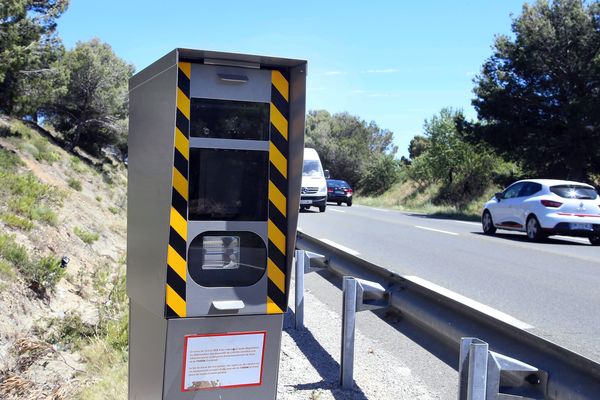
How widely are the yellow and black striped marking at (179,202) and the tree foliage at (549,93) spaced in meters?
27.0

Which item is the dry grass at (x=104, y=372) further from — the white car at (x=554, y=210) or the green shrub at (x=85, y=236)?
the white car at (x=554, y=210)

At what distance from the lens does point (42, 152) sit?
21922 mm

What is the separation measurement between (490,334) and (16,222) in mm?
8977

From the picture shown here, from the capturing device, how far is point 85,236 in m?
12.5

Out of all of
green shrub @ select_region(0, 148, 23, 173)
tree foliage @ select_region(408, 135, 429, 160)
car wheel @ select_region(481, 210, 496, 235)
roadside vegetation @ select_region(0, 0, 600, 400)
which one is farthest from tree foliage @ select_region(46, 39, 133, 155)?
tree foliage @ select_region(408, 135, 429, 160)

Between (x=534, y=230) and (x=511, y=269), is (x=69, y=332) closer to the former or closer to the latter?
(x=511, y=269)

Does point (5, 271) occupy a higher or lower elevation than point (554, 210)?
lower

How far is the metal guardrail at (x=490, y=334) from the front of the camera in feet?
8.29

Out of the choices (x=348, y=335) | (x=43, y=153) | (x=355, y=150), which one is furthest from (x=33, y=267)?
(x=355, y=150)

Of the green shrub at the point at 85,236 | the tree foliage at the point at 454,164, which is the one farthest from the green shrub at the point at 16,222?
the tree foliage at the point at 454,164

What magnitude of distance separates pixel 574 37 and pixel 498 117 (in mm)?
5026

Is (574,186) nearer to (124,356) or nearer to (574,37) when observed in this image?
(124,356)

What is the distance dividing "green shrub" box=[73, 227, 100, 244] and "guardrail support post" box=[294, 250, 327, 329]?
24.5 feet

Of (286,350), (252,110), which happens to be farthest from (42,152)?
(252,110)
